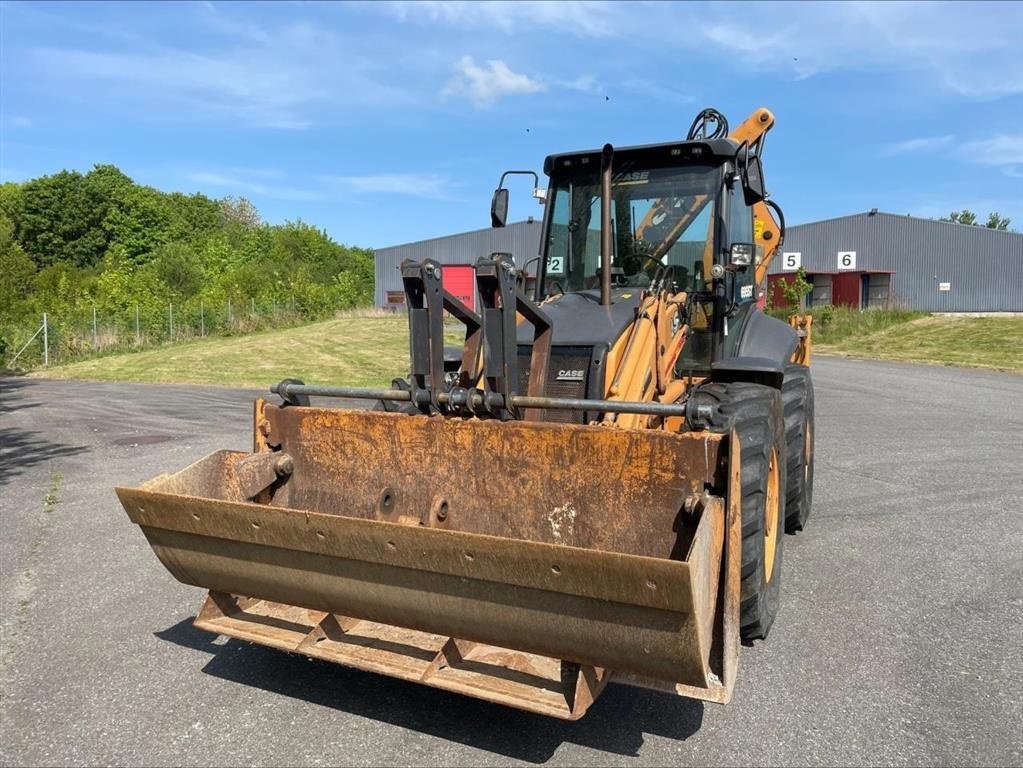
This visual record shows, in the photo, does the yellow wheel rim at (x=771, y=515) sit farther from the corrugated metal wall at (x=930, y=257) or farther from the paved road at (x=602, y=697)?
the corrugated metal wall at (x=930, y=257)

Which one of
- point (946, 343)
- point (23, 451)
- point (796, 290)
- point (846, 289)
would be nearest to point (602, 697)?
point (23, 451)

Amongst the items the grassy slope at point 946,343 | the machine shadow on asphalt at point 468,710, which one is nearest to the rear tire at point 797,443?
the machine shadow on asphalt at point 468,710

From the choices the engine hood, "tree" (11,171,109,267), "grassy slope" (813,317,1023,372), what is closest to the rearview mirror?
the engine hood

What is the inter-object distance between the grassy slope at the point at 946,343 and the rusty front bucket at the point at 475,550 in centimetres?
2107

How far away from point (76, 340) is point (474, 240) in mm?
25436

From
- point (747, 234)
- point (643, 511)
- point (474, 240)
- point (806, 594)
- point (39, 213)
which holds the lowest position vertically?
point (806, 594)

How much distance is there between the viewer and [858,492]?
7.53 metres

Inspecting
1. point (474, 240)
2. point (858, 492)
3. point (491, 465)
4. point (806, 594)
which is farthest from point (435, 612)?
point (474, 240)

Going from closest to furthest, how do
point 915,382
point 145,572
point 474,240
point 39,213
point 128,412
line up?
point 145,572
point 128,412
point 915,382
point 474,240
point 39,213

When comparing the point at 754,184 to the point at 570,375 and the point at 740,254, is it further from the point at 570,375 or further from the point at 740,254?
the point at 570,375

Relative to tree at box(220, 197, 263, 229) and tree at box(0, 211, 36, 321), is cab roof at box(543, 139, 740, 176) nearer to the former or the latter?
tree at box(0, 211, 36, 321)

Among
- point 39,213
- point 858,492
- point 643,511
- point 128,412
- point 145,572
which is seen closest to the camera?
point 643,511

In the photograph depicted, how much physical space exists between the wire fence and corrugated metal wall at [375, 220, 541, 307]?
1257 centimetres

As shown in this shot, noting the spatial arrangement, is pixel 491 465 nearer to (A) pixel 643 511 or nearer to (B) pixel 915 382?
(A) pixel 643 511
